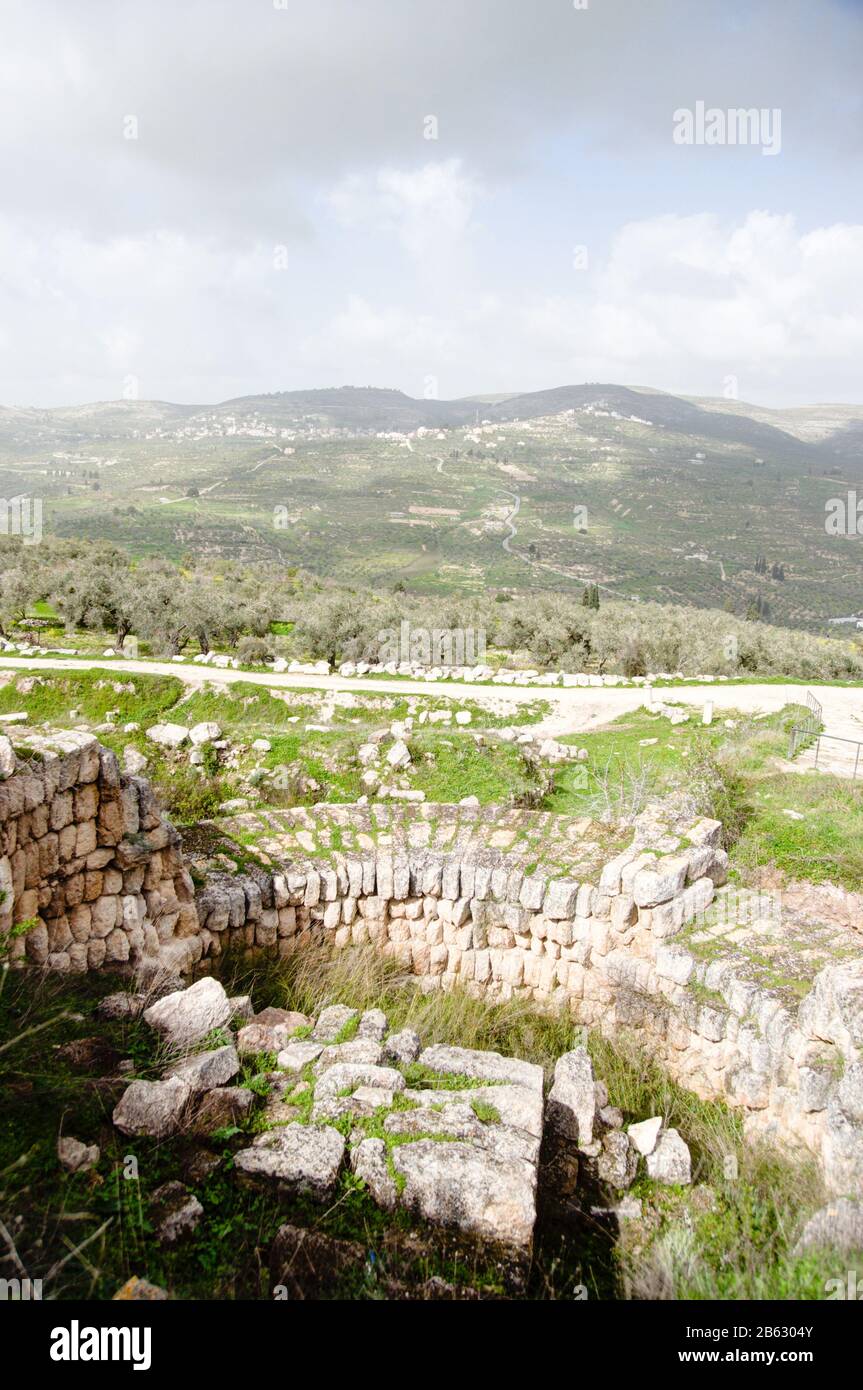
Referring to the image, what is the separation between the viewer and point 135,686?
2020 centimetres

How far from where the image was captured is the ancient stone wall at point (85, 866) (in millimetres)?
6191

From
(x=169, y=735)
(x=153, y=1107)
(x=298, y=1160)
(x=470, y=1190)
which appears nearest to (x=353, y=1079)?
(x=298, y=1160)

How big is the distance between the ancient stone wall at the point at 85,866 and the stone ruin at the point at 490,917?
0.06ft

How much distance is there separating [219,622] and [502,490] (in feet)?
312

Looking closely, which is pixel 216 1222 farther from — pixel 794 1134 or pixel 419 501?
pixel 419 501

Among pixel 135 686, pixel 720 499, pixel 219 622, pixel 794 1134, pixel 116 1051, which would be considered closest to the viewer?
pixel 116 1051

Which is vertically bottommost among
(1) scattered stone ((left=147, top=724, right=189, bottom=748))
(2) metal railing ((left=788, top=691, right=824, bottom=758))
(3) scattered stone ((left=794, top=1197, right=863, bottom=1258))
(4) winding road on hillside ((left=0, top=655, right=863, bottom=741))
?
(3) scattered stone ((left=794, top=1197, right=863, bottom=1258))

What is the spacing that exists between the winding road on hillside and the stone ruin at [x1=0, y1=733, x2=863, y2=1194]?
914cm

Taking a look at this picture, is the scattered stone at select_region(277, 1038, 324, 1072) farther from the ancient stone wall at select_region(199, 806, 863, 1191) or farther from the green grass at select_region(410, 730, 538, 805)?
the green grass at select_region(410, 730, 538, 805)

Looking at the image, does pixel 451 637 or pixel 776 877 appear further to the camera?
pixel 451 637

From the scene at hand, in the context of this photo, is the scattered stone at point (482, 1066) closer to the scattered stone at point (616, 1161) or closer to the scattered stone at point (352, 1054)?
the scattered stone at point (352, 1054)

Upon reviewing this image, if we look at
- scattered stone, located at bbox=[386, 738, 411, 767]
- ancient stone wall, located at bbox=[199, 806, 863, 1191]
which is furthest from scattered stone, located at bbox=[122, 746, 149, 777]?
ancient stone wall, located at bbox=[199, 806, 863, 1191]

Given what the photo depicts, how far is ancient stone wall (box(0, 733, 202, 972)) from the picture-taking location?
20.3 ft

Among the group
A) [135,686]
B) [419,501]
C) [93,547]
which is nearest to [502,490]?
[419,501]
